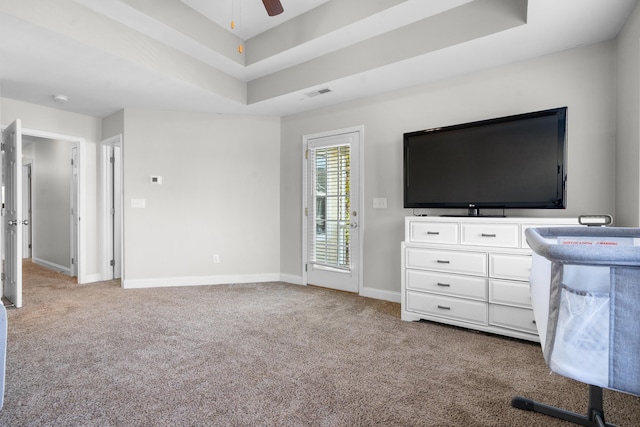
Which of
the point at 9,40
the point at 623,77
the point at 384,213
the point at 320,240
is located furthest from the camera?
the point at 320,240

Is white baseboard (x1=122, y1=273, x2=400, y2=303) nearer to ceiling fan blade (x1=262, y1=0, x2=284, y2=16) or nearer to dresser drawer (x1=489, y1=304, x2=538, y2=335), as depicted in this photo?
dresser drawer (x1=489, y1=304, x2=538, y2=335)

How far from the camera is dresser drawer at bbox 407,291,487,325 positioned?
→ 283 centimetres

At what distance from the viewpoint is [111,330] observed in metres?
2.92

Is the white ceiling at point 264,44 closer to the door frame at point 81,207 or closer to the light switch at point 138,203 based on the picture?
Result: the door frame at point 81,207

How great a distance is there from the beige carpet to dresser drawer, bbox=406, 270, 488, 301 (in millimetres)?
316

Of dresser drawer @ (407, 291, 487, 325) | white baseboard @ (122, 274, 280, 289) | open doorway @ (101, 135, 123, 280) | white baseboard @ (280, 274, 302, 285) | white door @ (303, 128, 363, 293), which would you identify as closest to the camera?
dresser drawer @ (407, 291, 487, 325)

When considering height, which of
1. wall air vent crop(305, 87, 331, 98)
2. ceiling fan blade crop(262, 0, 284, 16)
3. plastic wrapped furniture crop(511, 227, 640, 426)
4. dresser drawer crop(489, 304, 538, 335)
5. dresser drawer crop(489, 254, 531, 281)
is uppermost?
wall air vent crop(305, 87, 331, 98)

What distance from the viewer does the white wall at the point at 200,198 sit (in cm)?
458

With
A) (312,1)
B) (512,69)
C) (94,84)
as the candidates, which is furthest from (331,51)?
(94,84)

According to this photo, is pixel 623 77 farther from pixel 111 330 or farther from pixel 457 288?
pixel 111 330

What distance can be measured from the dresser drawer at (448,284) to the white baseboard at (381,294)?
27.7 inches

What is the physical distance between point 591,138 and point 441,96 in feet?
4.38

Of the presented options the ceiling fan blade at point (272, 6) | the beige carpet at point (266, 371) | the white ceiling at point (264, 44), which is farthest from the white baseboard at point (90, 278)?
the ceiling fan blade at point (272, 6)

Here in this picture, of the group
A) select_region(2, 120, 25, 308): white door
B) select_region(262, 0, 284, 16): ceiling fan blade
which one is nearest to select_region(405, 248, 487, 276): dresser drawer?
select_region(262, 0, 284, 16): ceiling fan blade
